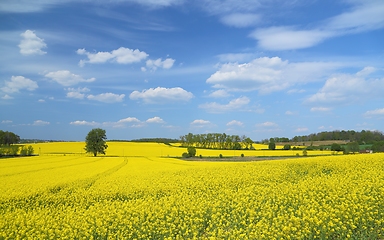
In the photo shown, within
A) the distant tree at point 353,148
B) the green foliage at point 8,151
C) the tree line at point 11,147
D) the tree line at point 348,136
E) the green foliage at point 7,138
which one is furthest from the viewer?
the tree line at point 348,136

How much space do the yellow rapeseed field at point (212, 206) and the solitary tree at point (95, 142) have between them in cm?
5001

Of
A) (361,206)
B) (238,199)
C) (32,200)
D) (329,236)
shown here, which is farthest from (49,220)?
(361,206)

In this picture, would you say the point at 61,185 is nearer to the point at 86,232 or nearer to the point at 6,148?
the point at 86,232

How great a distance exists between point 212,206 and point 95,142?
6345cm

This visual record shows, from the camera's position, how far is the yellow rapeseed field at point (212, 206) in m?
9.23

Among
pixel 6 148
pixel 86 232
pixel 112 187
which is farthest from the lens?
pixel 6 148

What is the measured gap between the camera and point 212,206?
1259 centimetres

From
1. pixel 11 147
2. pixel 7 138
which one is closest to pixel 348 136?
pixel 11 147

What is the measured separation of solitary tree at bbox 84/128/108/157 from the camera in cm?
7050

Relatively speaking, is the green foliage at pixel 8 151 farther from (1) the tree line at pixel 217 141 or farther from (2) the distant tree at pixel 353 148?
(2) the distant tree at pixel 353 148

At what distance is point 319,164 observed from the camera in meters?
21.5

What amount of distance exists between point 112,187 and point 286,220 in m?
12.4

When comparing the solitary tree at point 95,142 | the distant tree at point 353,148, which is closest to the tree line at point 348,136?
the distant tree at point 353,148

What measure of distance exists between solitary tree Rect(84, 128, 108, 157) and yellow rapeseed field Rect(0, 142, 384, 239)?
164ft
